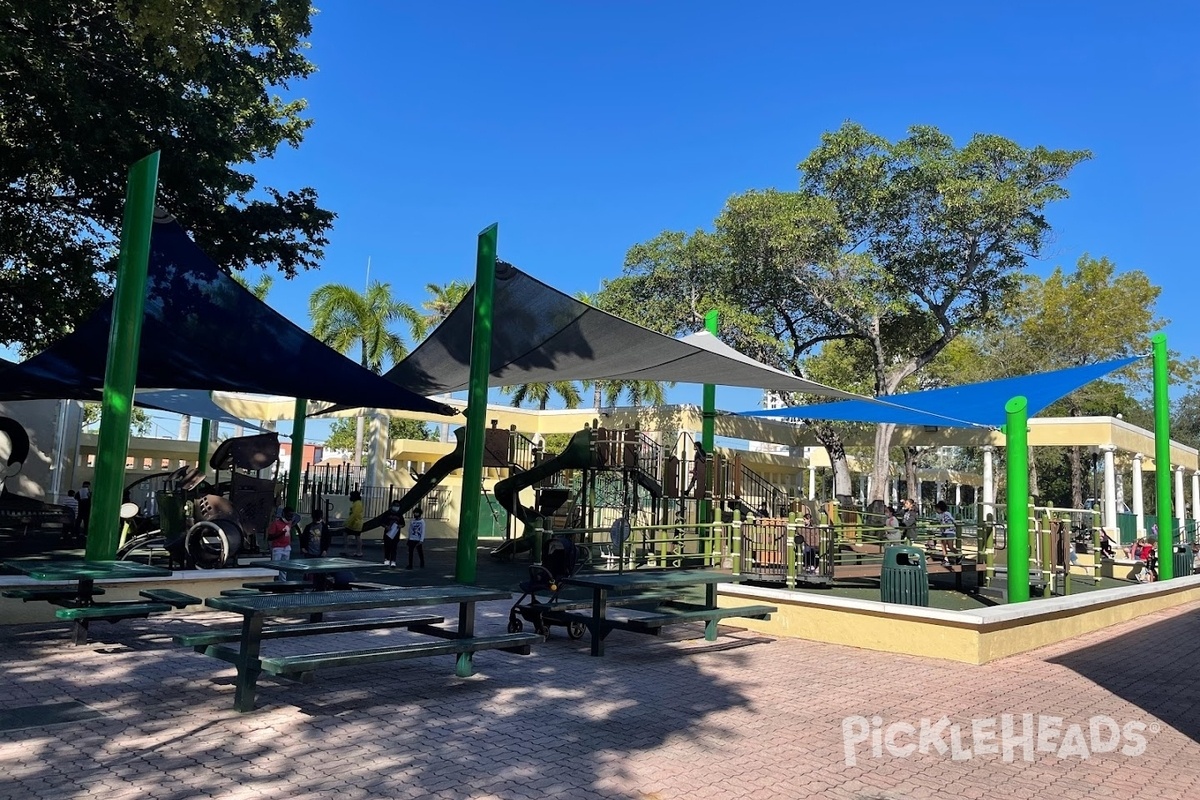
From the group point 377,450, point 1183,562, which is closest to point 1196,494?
point 1183,562

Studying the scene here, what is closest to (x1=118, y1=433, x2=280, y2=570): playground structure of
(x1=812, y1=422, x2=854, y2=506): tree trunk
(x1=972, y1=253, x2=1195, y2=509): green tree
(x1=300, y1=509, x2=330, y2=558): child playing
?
(x1=300, y1=509, x2=330, y2=558): child playing

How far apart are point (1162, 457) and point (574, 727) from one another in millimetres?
11986

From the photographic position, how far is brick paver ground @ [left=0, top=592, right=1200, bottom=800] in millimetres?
4148

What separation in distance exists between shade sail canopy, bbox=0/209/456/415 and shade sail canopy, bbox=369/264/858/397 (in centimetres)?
148

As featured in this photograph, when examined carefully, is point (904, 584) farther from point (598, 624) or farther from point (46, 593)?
point (46, 593)

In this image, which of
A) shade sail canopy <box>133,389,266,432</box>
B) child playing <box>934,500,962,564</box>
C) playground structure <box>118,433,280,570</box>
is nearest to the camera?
playground structure <box>118,433,280,570</box>

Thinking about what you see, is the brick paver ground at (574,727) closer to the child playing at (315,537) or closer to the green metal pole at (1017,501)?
the green metal pole at (1017,501)

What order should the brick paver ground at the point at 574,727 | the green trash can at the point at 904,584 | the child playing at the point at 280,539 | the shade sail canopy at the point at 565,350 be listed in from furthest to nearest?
the child playing at the point at 280,539
the shade sail canopy at the point at 565,350
the green trash can at the point at 904,584
the brick paver ground at the point at 574,727

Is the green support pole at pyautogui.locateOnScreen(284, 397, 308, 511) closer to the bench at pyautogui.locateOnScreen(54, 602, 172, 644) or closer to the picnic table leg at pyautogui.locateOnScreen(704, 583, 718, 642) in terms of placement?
the bench at pyautogui.locateOnScreen(54, 602, 172, 644)

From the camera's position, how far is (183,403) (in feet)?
64.1

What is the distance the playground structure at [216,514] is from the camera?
1027cm

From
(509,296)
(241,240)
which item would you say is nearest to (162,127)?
(241,240)

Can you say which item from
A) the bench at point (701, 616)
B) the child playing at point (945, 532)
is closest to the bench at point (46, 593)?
the bench at point (701, 616)

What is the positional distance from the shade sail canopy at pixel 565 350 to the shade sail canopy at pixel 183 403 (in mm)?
7318
